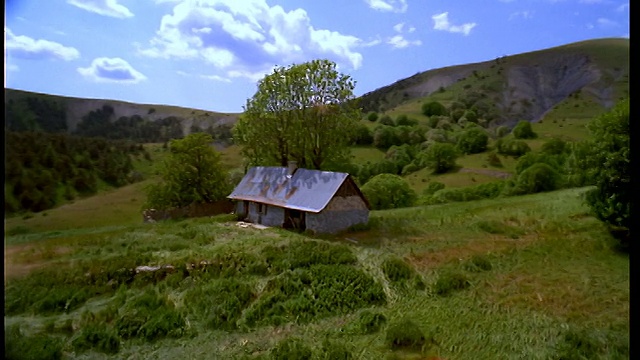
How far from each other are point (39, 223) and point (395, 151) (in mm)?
41589

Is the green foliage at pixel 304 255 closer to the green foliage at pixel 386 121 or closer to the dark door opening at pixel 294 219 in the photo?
the dark door opening at pixel 294 219

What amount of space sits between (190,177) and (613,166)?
1867 centimetres

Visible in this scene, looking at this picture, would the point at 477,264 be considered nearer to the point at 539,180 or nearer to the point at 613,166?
the point at 613,166

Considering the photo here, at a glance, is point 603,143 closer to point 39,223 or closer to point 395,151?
point 39,223

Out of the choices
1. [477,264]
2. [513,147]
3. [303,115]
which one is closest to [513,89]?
[513,147]

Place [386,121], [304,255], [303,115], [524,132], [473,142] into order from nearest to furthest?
[304,255] < [303,115] < [524,132] < [473,142] < [386,121]

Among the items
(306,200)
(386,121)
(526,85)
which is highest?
(526,85)

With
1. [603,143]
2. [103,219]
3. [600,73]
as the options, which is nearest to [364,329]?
[603,143]

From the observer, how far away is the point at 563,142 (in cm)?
4056

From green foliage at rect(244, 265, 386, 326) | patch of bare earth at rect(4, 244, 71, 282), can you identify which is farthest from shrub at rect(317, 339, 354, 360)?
patch of bare earth at rect(4, 244, 71, 282)

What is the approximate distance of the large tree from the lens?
2064 centimetres

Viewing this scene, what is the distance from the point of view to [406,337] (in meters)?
8.20

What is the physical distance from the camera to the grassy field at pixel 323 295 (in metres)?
8.12

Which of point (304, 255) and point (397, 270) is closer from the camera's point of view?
point (397, 270)
